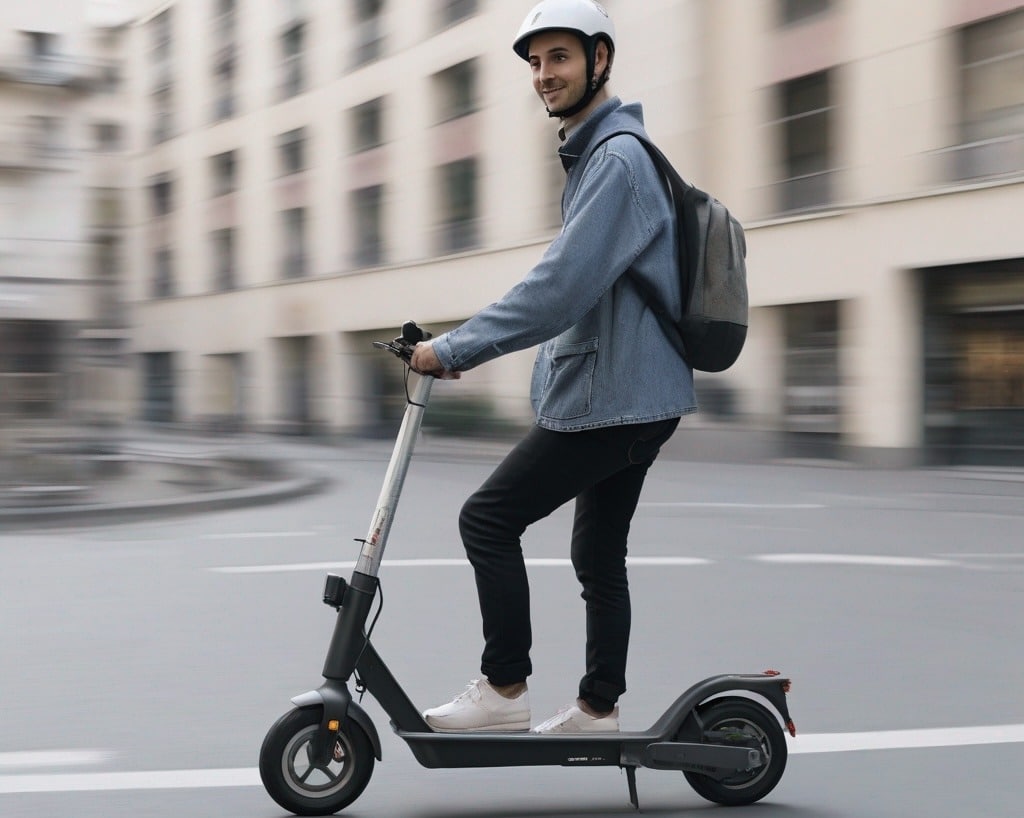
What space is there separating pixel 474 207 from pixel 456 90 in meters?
2.56

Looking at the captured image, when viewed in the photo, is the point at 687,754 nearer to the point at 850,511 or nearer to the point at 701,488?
the point at 850,511

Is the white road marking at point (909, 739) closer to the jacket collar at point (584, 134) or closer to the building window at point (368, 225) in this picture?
the jacket collar at point (584, 134)

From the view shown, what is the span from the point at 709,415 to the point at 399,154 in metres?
13.0

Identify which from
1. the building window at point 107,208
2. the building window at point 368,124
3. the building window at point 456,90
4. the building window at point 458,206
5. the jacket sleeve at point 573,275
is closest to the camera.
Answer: the jacket sleeve at point 573,275

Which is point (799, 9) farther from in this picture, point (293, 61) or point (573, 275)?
point (573, 275)

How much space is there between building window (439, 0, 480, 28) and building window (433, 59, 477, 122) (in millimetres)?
902

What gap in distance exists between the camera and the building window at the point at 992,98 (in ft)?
58.4

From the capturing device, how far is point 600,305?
3.43m

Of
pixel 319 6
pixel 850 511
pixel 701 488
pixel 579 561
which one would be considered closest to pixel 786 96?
pixel 701 488

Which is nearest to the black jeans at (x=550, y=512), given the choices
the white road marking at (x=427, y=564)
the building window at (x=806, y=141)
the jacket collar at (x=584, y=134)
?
the jacket collar at (x=584, y=134)

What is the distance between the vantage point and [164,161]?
148 ft

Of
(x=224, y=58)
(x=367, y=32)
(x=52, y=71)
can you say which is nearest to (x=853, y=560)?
(x=52, y=71)

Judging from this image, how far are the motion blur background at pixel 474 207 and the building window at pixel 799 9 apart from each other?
4 centimetres

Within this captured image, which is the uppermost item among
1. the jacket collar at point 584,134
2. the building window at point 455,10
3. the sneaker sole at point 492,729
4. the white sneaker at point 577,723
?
the building window at point 455,10
